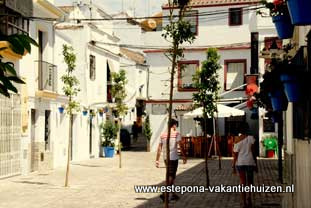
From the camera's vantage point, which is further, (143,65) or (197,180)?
(143,65)

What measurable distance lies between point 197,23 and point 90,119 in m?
10.9

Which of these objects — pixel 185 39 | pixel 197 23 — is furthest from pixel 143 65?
pixel 185 39

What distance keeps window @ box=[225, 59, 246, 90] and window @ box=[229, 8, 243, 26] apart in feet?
8.84

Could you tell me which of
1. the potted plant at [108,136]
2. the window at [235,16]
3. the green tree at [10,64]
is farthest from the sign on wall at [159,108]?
the green tree at [10,64]

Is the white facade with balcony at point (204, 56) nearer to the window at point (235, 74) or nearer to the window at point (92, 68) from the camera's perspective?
the window at point (235, 74)

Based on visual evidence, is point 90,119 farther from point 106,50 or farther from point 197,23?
point 197,23

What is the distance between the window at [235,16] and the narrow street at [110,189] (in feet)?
49.7

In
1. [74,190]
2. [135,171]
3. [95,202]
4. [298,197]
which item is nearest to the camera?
[298,197]

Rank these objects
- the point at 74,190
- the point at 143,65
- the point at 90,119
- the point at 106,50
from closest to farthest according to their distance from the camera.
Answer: the point at 74,190
the point at 90,119
the point at 106,50
the point at 143,65

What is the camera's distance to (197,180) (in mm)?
18000

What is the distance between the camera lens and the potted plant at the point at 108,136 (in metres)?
31.7

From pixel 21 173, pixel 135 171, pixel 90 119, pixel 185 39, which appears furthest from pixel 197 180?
pixel 90 119

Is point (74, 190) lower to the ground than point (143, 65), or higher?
lower

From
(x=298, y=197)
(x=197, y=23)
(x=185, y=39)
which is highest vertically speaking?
(x=197, y=23)
